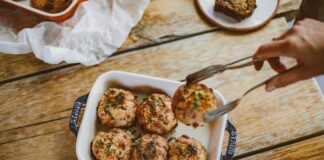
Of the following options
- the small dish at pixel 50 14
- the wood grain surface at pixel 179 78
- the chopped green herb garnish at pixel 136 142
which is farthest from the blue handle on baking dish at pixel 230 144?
the small dish at pixel 50 14

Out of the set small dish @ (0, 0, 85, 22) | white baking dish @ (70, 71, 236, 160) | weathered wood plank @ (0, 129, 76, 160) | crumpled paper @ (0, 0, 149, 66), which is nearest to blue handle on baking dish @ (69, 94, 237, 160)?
white baking dish @ (70, 71, 236, 160)

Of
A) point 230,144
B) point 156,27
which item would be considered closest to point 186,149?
point 230,144

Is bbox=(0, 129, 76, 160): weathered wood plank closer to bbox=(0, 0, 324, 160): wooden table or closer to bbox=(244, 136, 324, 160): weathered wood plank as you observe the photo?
bbox=(0, 0, 324, 160): wooden table

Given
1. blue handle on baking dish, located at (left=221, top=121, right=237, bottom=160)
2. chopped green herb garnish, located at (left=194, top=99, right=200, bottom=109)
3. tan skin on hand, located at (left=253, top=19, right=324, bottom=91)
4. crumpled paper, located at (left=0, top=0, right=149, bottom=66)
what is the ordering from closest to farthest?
tan skin on hand, located at (left=253, top=19, right=324, bottom=91), chopped green herb garnish, located at (left=194, top=99, right=200, bottom=109), blue handle on baking dish, located at (left=221, top=121, right=237, bottom=160), crumpled paper, located at (left=0, top=0, right=149, bottom=66)

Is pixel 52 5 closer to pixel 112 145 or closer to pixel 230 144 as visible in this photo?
pixel 112 145

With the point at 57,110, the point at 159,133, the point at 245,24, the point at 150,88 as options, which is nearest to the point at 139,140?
the point at 159,133

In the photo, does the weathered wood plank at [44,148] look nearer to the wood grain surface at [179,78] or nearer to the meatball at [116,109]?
the wood grain surface at [179,78]

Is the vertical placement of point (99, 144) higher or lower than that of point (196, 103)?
lower
